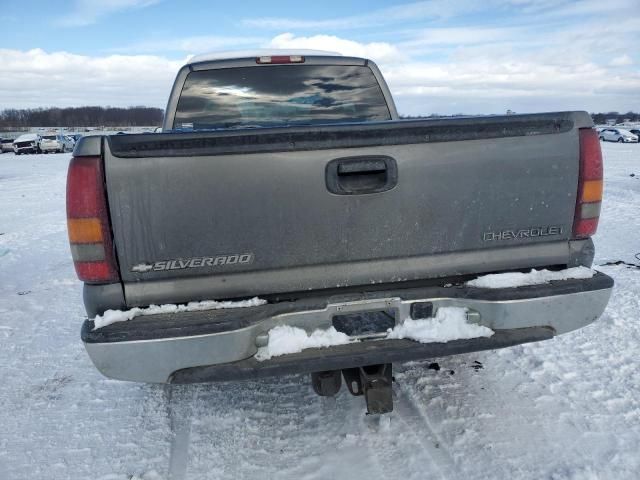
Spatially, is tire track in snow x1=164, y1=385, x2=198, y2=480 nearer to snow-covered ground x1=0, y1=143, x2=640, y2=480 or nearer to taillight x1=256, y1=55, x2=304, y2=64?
A: snow-covered ground x1=0, y1=143, x2=640, y2=480

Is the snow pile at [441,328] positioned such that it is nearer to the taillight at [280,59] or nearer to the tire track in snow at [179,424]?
the tire track in snow at [179,424]

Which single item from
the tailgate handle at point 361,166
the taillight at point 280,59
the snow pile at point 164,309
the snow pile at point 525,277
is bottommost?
the snow pile at point 164,309

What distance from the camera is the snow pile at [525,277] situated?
2633 mm

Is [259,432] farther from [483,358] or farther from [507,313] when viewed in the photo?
[483,358]

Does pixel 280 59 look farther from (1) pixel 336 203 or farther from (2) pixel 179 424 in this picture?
(2) pixel 179 424

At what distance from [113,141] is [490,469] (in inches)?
96.7

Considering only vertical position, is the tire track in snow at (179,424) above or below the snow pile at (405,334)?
below

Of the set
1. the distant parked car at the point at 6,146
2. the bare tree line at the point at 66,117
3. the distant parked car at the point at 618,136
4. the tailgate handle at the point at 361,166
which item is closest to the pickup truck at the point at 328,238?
the tailgate handle at the point at 361,166

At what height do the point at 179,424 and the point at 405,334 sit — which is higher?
the point at 405,334

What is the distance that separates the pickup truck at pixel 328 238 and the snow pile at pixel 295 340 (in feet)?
0.06

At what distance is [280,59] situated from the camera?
390 centimetres

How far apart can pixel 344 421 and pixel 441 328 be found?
3.31ft

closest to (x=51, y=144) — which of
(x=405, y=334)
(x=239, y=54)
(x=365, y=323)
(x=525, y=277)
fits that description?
(x=239, y=54)

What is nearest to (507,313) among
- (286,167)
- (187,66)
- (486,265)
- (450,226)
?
(486,265)
